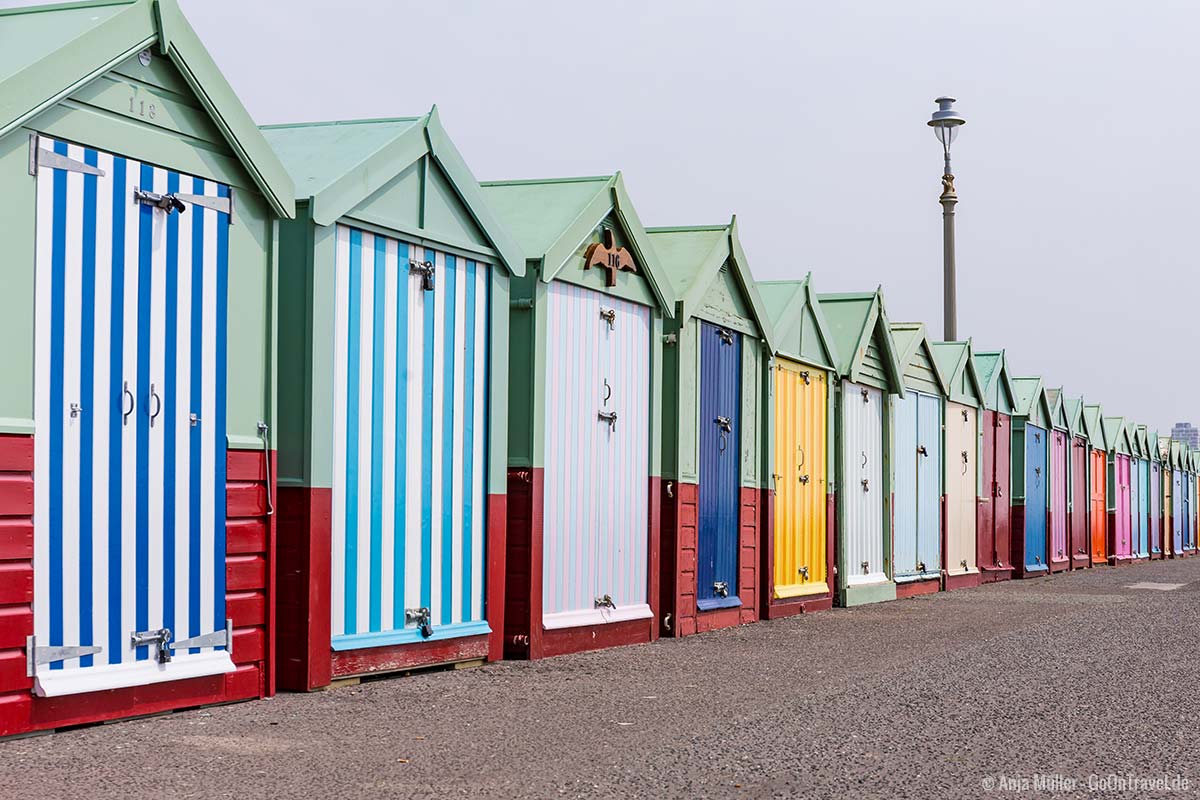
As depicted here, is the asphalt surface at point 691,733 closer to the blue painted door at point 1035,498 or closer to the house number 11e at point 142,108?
the house number 11e at point 142,108

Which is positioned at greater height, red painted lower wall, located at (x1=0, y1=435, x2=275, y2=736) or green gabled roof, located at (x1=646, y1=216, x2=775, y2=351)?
green gabled roof, located at (x1=646, y1=216, x2=775, y2=351)

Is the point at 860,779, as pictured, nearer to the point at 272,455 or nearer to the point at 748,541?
the point at 272,455

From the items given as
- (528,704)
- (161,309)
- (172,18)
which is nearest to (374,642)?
(528,704)

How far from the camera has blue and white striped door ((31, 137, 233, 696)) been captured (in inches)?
271

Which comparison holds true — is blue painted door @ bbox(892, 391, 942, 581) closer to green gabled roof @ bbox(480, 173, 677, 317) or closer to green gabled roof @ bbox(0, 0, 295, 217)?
green gabled roof @ bbox(480, 173, 677, 317)

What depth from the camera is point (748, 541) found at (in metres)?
14.9

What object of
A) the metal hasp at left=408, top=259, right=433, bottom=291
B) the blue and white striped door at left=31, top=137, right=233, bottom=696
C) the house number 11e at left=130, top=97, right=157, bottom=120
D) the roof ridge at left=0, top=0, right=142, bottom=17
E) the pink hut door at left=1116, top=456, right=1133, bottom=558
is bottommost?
the pink hut door at left=1116, top=456, right=1133, bottom=558

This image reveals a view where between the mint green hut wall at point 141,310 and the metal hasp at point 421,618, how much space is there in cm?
132

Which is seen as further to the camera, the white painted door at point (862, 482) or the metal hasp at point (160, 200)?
the white painted door at point (862, 482)

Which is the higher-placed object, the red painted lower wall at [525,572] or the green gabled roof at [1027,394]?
the green gabled roof at [1027,394]

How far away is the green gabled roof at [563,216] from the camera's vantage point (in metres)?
11.0

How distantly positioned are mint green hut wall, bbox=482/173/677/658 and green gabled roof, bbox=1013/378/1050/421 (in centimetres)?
1573

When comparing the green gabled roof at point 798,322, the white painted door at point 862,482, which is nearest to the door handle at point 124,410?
the green gabled roof at point 798,322

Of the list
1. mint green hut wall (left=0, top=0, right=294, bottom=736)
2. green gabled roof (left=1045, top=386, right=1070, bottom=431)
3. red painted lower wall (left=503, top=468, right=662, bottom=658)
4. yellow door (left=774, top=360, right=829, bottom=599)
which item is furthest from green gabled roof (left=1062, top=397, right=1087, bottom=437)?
mint green hut wall (left=0, top=0, right=294, bottom=736)
